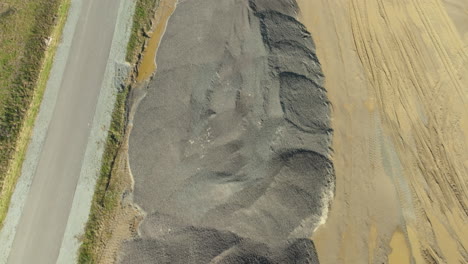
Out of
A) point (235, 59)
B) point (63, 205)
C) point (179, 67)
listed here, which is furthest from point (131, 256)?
point (235, 59)

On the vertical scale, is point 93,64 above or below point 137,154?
above

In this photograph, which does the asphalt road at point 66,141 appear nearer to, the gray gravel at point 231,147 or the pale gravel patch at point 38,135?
the pale gravel patch at point 38,135

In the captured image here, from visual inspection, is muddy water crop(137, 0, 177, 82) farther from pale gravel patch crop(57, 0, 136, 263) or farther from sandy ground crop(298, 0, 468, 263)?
sandy ground crop(298, 0, 468, 263)

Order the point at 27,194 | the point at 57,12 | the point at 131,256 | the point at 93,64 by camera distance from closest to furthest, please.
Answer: the point at 131,256
the point at 27,194
the point at 93,64
the point at 57,12

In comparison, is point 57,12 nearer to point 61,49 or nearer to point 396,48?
point 61,49

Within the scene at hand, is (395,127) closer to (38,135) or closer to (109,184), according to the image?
(109,184)

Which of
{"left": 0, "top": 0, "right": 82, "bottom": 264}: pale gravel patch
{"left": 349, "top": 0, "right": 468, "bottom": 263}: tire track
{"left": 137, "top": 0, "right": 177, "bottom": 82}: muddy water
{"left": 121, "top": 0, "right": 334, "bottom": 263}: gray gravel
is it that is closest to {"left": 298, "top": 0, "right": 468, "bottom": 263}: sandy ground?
{"left": 349, "top": 0, "right": 468, "bottom": 263}: tire track

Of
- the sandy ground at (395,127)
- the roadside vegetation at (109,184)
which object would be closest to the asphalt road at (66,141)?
the roadside vegetation at (109,184)
